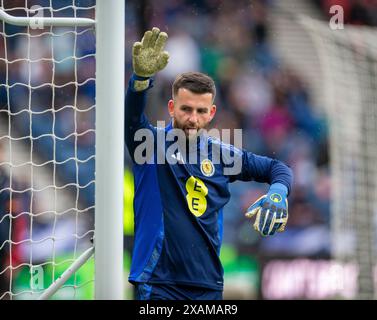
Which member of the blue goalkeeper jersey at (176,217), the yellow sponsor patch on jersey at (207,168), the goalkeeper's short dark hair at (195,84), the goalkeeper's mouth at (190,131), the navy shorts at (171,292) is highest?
the goalkeeper's short dark hair at (195,84)

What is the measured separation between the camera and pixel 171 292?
3494 millimetres

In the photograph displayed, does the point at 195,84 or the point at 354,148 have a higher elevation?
the point at 195,84

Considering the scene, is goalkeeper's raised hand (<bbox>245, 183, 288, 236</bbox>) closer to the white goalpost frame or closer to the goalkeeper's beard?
the goalkeeper's beard

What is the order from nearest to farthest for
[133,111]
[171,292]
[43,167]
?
[133,111], [171,292], [43,167]

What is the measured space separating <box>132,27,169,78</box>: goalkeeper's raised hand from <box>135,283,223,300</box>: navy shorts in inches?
35.6

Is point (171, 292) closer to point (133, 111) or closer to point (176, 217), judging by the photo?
point (176, 217)

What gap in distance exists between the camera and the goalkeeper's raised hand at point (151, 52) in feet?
10.4

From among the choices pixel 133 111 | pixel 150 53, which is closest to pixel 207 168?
pixel 133 111

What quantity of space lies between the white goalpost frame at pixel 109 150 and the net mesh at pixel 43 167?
2406 millimetres

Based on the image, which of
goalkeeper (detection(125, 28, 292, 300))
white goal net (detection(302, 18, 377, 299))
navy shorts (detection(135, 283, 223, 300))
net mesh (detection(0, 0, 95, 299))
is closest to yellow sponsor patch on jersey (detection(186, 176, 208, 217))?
goalkeeper (detection(125, 28, 292, 300))

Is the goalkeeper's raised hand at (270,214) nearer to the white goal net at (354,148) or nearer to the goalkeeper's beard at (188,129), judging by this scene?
the goalkeeper's beard at (188,129)

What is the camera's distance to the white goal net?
655cm

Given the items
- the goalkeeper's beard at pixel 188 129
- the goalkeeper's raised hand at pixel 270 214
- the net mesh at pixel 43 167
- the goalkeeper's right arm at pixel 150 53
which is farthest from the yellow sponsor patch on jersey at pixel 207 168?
the net mesh at pixel 43 167

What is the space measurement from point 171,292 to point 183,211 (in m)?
0.34
